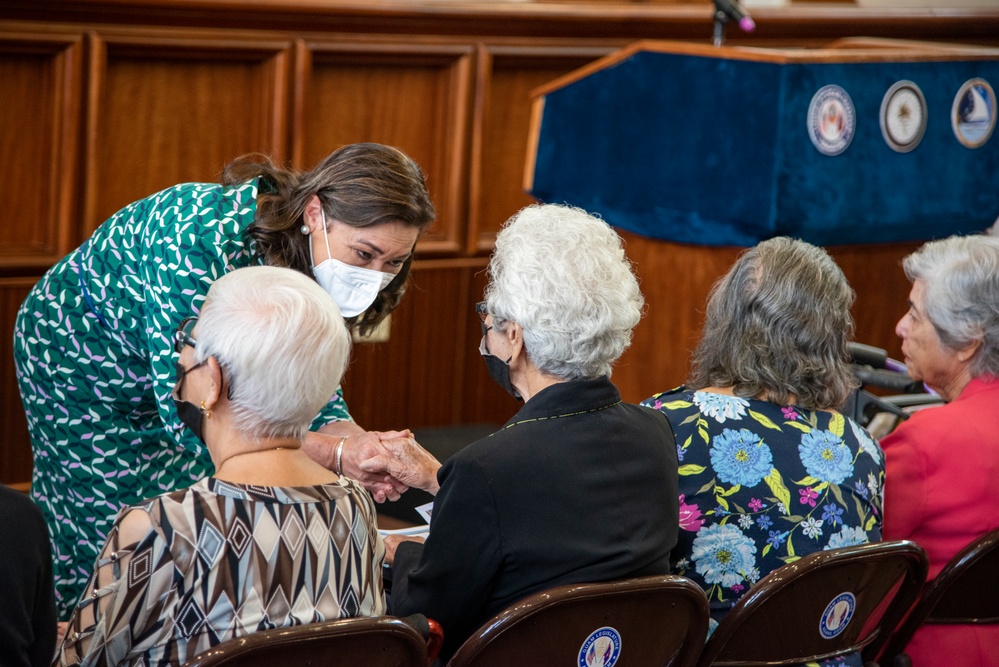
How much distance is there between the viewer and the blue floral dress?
2.01 meters

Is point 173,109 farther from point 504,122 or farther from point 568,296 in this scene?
point 568,296

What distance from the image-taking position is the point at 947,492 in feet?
7.36

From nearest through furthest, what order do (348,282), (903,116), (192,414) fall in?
(192,414) < (348,282) < (903,116)

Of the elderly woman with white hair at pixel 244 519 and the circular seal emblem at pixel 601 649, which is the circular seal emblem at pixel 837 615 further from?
the elderly woman with white hair at pixel 244 519

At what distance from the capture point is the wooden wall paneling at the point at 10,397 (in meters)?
A: 3.75

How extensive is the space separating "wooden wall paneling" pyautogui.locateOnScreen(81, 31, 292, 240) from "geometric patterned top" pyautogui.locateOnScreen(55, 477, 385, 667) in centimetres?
266

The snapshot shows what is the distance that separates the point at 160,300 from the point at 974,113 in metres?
3.22

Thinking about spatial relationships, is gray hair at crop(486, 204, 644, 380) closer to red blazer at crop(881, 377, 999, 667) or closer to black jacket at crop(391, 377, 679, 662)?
black jacket at crop(391, 377, 679, 662)

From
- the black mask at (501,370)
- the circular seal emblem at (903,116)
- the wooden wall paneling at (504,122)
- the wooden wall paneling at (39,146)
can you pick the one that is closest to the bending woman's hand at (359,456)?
the black mask at (501,370)

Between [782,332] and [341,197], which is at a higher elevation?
[341,197]

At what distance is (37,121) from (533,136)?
1.77 metres

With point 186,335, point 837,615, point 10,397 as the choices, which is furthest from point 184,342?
point 10,397

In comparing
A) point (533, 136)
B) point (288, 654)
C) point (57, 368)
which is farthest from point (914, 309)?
point (533, 136)

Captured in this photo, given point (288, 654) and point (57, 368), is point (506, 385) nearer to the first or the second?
point (288, 654)
